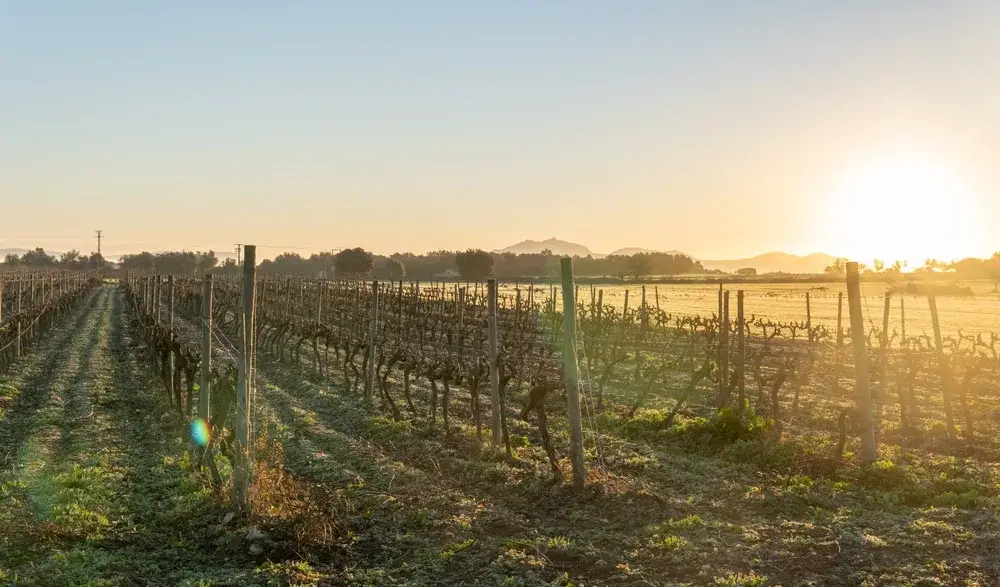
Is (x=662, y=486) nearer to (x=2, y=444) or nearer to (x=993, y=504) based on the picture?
(x=993, y=504)

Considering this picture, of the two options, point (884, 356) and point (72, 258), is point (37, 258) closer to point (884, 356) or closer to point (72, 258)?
point (72, 258)

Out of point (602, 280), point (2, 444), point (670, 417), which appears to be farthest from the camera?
point (602, 280)

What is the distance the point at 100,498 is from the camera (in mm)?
8180

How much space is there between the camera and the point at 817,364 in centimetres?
2053

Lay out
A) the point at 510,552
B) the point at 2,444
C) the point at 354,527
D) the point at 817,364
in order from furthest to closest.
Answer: the point at 817,364 < the point at 2,444 < the point at 354,527 < the point at 510,552

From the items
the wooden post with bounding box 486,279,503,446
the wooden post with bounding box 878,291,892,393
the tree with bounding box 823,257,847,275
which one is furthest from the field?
the wooden post with bounding box 486,279,503,446

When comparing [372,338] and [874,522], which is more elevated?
[372,338]

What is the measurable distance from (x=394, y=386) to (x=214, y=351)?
988cm

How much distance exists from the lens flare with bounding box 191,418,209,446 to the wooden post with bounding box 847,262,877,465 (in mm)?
9212

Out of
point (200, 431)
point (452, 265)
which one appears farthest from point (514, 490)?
point (452, 265)

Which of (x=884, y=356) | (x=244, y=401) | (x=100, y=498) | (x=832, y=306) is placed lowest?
(x=100, y=498)

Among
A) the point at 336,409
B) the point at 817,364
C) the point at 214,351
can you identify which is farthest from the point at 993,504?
the point at 214,351

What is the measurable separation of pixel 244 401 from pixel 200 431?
8.92 ft

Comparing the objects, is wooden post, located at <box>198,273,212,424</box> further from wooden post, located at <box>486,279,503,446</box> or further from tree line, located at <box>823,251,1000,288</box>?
tree line, located at <box>823,251,1000,288</box>
